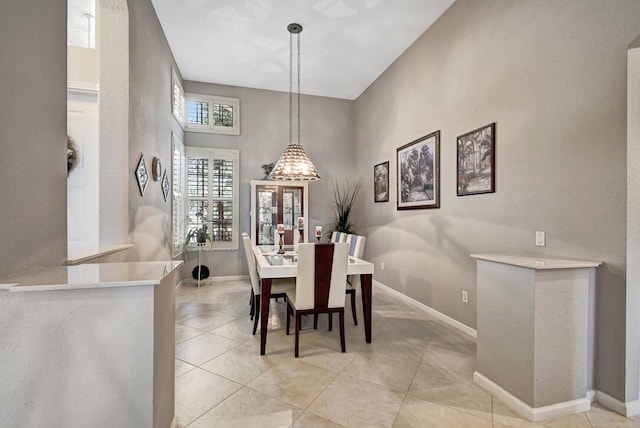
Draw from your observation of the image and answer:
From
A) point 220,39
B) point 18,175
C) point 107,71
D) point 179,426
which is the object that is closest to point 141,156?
point 107,71

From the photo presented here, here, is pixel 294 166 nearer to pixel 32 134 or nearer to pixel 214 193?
pixel 32 134

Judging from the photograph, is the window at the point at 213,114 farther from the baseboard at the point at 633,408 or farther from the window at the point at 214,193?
the baseboard at the point at 633,408

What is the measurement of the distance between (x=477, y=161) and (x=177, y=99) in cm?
434

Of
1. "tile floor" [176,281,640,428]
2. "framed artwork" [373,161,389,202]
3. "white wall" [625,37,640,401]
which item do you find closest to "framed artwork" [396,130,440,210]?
"framed artwork" [373,161,389,202]

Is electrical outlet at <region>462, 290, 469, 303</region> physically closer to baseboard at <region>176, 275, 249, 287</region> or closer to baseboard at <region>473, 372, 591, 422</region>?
baseboard at <region>473, 372, 591, 422</region>

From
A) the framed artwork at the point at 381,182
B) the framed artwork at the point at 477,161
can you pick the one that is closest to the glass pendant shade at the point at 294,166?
the framed artwork at the point at 477,161

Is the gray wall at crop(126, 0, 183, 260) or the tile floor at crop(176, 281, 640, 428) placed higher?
the gray wall at crop(126, 0, 183, 260)

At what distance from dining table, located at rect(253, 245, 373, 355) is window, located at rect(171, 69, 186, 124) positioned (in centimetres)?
275

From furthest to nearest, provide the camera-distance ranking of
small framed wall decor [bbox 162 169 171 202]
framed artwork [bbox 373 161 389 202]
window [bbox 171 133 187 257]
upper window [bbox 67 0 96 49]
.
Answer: framed artwork [bbox 373 161 389 202], window [bbox 171 133 187 257], small framed wall decor [bbox 162 169 171 202], upper window [bbox 67 0 96 49]

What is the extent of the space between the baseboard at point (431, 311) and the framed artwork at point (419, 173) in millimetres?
1223

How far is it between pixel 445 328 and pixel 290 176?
2328mm

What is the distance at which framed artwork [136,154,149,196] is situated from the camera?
282cm

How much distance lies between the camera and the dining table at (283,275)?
8.44ft

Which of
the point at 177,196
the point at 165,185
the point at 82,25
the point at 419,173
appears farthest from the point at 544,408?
the point at 82,25
